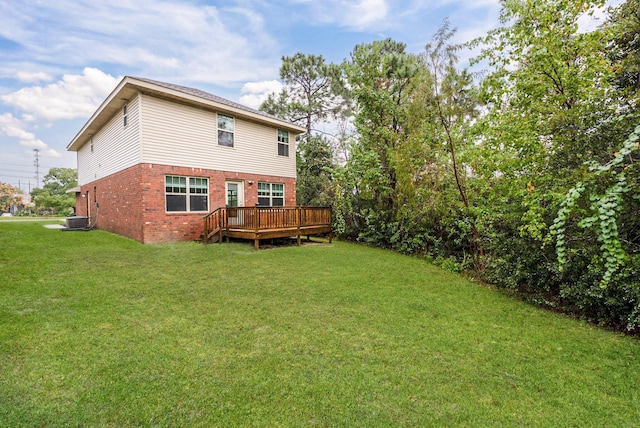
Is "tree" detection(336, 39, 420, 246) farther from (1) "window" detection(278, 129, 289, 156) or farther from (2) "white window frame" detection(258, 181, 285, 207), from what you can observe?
(1) "window" detection(278, 129, 289, 156)

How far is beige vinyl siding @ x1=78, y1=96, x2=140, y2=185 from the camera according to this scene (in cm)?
981

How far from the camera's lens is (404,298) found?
517 cm

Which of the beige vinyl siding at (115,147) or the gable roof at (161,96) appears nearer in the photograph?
the gable roof at (161,96)

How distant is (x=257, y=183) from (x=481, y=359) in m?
10.6

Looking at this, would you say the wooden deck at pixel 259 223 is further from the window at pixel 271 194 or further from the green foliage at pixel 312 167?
the green foliage at pixel 312 167

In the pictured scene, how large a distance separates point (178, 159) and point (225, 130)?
2.16 meters

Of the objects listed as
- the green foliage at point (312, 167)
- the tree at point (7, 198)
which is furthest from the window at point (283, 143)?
the tree at point (7, 198)

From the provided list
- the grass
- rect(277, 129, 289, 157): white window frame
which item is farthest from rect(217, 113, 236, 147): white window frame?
the grass

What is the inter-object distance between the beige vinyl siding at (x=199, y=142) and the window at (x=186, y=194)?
53 centimetres

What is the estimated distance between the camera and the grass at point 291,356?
2.29 m

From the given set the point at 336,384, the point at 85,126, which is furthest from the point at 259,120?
the point at 336,384

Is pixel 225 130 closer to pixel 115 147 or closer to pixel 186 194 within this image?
pixel 186 194

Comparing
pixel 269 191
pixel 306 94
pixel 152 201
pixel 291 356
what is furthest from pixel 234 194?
pixel 306 94

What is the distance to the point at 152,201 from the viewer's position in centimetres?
960
